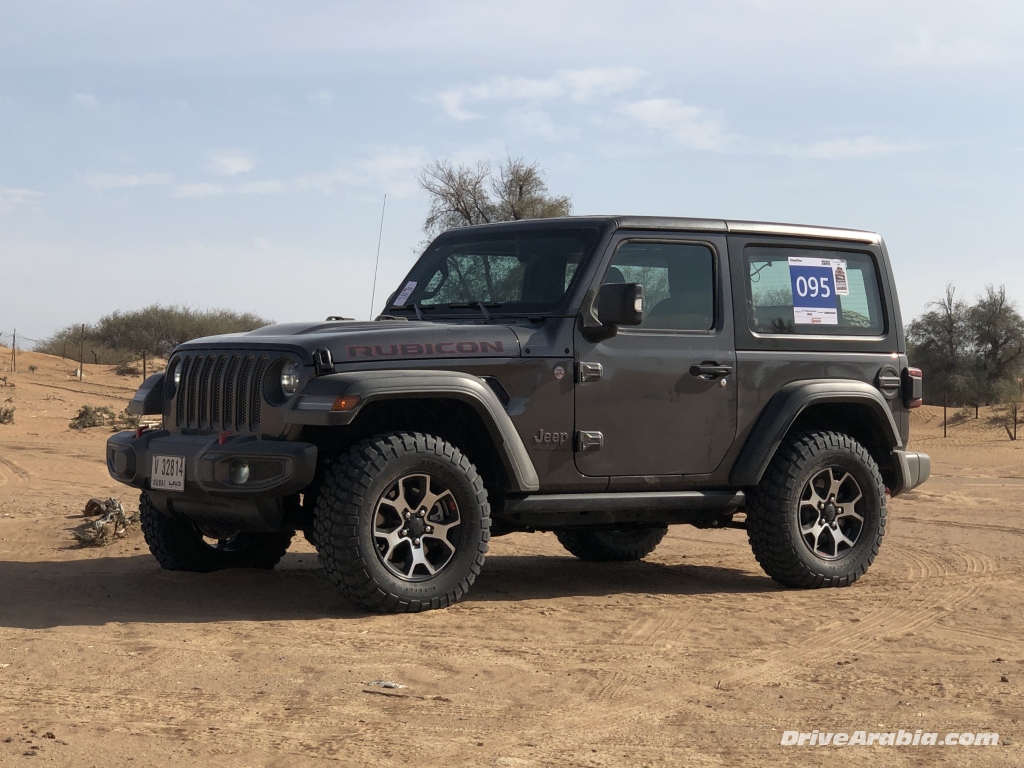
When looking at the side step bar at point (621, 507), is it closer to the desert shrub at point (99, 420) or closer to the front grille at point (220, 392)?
the front grille at point (220, 392)

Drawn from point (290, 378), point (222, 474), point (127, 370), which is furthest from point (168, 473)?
point (127, 370)

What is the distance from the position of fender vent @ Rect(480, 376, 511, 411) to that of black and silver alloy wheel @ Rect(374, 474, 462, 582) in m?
0.54

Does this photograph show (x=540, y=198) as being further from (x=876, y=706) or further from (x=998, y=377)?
(x=876, y=706)

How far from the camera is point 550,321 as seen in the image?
6539 millimetres

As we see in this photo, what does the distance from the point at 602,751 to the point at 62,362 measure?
3309 centimetres

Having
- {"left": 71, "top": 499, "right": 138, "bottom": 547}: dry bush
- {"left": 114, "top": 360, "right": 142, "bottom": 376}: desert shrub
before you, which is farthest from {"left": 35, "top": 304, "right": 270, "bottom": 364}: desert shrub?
{"left": 71, "top": 499, "right": 138, "bottom": 547}: dry bush

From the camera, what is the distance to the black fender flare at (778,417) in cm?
701

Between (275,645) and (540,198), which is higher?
(540,198)

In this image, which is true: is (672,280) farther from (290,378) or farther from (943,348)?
(943,348)

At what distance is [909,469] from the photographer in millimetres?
7754

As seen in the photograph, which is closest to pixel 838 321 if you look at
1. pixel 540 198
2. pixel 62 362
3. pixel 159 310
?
pixel 62 362

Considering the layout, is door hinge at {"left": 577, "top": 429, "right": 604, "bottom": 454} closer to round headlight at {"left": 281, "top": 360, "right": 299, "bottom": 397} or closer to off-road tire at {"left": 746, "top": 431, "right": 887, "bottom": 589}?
off-road tire at {"left": 746, "top": 431, "right": 887, "bottom": 589}

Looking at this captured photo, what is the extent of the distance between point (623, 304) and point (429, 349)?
1.01m

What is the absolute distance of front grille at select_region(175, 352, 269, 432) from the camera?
6.08 meters
